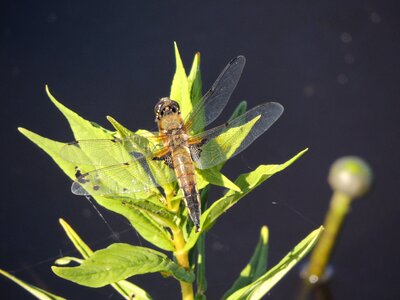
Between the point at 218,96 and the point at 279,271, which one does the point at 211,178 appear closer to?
the point at 279,271

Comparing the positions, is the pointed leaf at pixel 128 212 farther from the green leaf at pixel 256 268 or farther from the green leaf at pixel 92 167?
the green leaf at pixel 256 268

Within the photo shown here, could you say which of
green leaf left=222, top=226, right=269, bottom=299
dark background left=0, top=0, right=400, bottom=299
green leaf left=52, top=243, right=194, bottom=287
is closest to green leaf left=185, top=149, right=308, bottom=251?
green leaf left=52, top=243, right=194, bottom=287

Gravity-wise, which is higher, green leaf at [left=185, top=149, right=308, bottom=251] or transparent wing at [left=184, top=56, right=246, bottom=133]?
transparent wing at [left=184, top=56, right=246, bottom=133]

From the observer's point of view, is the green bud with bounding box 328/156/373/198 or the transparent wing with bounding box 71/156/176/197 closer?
the transparent wing with bounding box 71/156/176/197

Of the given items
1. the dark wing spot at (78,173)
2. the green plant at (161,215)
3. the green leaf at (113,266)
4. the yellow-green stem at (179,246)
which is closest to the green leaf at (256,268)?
the green plant at (161,215)

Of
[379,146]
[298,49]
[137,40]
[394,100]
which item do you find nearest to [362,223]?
[379,146]

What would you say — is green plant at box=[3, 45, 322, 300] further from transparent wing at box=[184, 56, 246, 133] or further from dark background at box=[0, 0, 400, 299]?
dark background at box=[0, 0, 400, 299]

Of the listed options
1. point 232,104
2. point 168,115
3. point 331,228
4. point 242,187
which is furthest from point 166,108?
point 232,104

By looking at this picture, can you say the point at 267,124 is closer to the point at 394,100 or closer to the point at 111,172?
the point at 111,172
